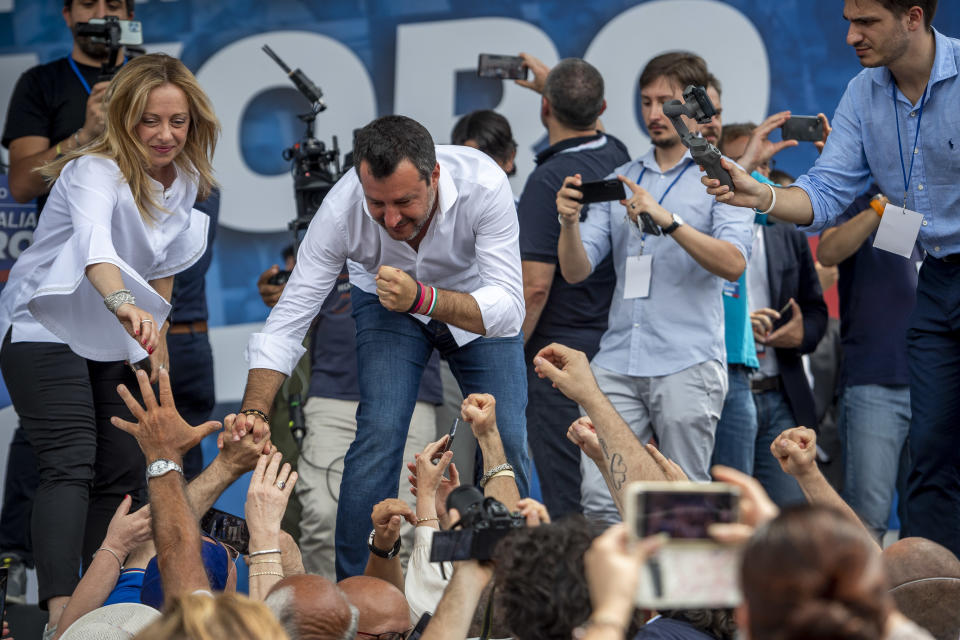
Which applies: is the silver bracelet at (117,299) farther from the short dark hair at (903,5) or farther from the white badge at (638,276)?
the short dark hair at (903,5)

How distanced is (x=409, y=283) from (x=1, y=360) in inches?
53.7

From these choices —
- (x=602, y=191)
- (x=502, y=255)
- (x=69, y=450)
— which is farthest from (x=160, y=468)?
(x=602, y=191)

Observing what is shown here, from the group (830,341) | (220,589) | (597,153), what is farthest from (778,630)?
(830,341)

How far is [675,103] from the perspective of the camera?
3297 millimetres

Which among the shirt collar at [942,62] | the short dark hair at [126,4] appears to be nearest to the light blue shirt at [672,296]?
the shirt collar at [942,62]

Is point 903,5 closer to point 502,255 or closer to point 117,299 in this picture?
point 502,255

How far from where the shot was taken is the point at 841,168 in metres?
3.36

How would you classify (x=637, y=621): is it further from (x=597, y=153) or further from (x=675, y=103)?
(x=597, y=153)

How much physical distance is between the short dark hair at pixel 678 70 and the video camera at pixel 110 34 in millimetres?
1827

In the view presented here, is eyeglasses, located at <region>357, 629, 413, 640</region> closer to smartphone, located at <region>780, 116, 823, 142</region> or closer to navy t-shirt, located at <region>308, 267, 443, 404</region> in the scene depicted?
navy t-shirt, located at <region>308, 267, 443, 404</region>

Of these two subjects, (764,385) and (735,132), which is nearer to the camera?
(764,385)

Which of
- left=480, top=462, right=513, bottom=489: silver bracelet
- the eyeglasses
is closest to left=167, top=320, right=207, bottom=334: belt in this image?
left=480, top=462, right=513, bottom=489: silver bracelet

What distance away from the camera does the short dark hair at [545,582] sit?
5.85ft

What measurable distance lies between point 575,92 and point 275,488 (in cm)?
220
